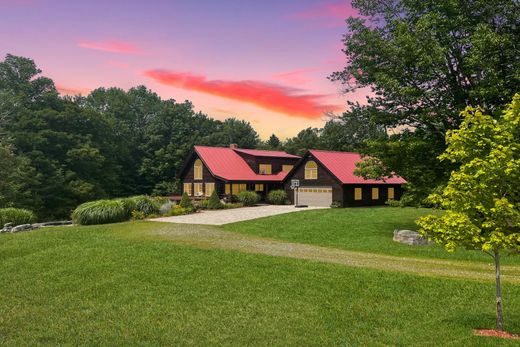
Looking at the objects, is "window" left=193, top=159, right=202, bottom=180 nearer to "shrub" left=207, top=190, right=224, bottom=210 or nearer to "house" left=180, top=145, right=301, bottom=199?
"house" left=180, top=145, right=301, bottom=199

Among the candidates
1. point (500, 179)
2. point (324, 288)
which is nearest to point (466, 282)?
point (324, 288)

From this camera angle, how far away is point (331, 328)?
34.8ft

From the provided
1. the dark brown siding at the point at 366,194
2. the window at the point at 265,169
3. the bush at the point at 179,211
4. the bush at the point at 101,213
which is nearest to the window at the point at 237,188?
the window at the point at 265,169

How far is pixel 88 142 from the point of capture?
2475 inches

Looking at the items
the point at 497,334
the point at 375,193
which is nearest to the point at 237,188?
the point at 375,193

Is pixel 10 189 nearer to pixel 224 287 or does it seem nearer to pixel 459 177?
pixel 224 287

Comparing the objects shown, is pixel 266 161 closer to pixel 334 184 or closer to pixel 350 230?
pixel 334 184

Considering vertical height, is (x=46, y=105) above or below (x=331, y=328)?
above

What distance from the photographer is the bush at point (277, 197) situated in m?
50.4

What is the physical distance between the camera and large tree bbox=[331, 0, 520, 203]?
2402 centimetres

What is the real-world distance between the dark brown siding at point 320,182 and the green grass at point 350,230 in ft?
23.4

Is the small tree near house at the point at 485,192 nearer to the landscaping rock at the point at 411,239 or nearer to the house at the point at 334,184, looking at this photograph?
the landscaping rock at the point at 411,239

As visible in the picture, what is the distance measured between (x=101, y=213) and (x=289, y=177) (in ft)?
80.3

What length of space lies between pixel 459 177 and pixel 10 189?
138 ft
